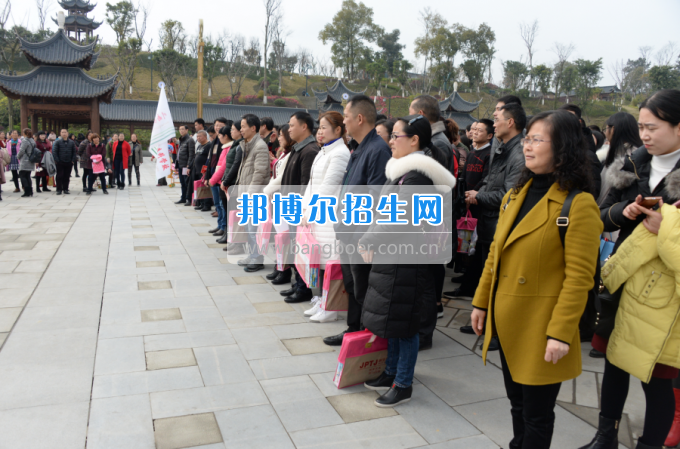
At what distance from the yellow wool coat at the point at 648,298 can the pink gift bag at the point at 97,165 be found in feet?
38.6

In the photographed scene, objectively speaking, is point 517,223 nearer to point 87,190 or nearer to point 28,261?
point 28,261

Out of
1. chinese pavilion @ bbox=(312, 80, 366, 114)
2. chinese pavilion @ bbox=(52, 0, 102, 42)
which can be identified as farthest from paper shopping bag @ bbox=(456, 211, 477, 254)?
chinese pavilion @ bbox=(52, 0, 102, 42)

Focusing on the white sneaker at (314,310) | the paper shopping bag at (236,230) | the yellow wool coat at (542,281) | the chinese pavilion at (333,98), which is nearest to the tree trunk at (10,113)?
the chinese pavilion at (333,98)

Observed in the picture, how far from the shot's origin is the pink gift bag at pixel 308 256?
3.73 m

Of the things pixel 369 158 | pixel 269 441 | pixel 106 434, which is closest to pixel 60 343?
pixel 106 434

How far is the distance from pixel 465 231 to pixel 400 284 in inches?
82.9

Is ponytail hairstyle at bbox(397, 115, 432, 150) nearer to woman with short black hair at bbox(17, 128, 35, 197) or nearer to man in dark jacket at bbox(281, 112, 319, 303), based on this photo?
man in dark jacket at bbox(281, 112, 319, 303)

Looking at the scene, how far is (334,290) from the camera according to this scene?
3.57 m

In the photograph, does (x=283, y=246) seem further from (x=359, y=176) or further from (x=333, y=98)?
(x=333, y=98)

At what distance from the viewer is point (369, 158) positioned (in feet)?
10.1

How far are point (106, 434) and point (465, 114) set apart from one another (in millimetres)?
35148

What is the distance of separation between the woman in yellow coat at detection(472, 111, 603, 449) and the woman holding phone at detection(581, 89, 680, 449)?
1.09ft

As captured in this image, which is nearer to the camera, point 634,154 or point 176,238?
point 634,154

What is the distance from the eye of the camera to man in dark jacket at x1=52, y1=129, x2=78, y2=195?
10617 millimetres
